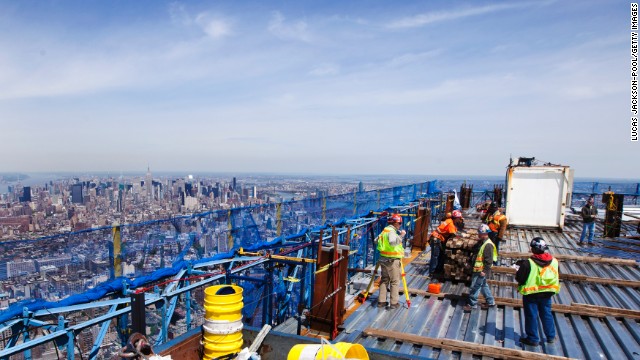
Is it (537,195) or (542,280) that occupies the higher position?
(537,195)

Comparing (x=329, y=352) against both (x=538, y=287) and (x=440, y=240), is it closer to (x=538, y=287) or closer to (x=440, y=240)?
(x=538, y=287)

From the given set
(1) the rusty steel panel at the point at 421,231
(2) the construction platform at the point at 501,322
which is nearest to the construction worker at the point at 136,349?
(2) the construction platform at the point at 501,322

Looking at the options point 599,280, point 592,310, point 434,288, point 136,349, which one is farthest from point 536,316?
point 136,349

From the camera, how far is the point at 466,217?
69.5 ft

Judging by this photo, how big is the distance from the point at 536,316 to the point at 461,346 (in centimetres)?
136

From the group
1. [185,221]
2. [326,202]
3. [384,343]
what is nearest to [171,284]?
[185,221]

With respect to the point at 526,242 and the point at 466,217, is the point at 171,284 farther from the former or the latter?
the point at 466,217

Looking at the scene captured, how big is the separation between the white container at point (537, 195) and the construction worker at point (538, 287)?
12.7 metres

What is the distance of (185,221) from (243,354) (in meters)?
5.10

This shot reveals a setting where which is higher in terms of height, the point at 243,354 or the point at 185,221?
the point at 185,221

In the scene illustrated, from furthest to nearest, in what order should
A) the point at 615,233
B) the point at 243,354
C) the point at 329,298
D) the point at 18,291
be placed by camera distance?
the point at 615,233, the point at 329,298, the point at 18,291, the point at 243,354

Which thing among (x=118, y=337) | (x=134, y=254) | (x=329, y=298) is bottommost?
(x=118, y=337)

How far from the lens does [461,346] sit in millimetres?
5961

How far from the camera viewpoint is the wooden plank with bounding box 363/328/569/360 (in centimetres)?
557
